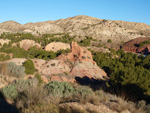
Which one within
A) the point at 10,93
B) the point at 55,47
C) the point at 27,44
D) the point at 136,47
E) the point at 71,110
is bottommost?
the point at 10,93

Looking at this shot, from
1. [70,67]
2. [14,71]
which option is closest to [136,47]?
[70,67]

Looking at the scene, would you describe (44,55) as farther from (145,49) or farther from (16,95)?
(145,49)

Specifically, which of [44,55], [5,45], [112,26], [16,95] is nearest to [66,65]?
[44,55]

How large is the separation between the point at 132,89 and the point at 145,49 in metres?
37.4

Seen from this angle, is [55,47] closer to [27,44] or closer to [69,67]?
[27,44]

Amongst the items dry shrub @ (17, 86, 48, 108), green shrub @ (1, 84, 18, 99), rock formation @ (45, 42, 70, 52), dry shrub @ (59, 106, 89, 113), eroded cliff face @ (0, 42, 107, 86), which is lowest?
eroded cliff face @ (0, 42, 107, 86)

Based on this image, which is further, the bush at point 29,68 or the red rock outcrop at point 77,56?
the red rock outcrop at point 77,56

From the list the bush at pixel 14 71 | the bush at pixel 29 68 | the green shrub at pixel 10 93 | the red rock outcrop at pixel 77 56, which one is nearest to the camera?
the green shrub at pixel 10 93

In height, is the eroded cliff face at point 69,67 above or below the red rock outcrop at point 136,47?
below

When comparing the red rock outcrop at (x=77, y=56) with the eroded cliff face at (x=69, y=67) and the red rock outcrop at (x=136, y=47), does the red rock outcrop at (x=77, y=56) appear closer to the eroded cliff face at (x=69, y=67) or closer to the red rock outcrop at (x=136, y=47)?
the eroded cliff face at (x=69, y=67)

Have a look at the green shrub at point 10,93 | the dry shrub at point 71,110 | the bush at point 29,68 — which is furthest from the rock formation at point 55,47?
the dry shrub at point 71,110

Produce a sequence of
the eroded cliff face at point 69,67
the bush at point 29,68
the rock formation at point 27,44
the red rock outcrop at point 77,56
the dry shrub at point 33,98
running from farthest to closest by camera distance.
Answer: the rock formation at point 27,44, the red rock outcrop at point 77,56, the eroded cliff face at point 69,67, the bush at point 29,68, the dry shrub at point 33,98

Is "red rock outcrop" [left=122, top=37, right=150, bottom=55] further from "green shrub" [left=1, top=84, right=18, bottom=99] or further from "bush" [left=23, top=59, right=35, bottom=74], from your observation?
"green shrub" [left=1, top=84, right=18, bottom=99]

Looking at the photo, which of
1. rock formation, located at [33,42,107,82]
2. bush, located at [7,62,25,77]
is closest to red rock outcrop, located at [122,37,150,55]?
rock formation, located at [33,42,107,82]
